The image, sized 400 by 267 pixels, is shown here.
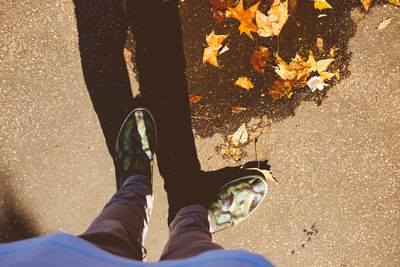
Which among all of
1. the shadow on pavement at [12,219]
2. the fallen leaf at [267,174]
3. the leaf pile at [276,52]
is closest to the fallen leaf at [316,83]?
the leaf pile at [276,52]

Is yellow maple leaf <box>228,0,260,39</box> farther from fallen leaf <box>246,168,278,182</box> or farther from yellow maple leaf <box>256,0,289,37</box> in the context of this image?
fallen leaf <box>246,168,278,182</box>

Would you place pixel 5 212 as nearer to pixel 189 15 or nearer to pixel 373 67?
pixel 189 15

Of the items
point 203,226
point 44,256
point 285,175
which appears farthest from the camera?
point 285,175

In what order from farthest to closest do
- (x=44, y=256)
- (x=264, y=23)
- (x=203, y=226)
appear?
1. (x=264, y=23)
2. (x=203, y=226)
3. (x=44, y=256)

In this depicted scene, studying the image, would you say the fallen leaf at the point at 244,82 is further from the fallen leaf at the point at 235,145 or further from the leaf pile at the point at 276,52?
the fallen leaf at the point at 235,145

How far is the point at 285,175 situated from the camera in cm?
196

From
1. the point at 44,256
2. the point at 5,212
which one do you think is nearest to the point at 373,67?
the point at 44,256

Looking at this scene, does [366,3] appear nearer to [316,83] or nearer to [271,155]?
[316,83]

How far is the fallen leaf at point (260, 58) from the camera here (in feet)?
6.09

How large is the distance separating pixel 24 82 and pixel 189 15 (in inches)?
55.2

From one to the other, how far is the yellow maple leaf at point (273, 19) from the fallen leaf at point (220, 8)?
0.24 metres

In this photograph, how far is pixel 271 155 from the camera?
1.96 m

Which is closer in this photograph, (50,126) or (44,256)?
(44,256)

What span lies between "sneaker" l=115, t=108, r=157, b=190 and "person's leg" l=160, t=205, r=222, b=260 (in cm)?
48
